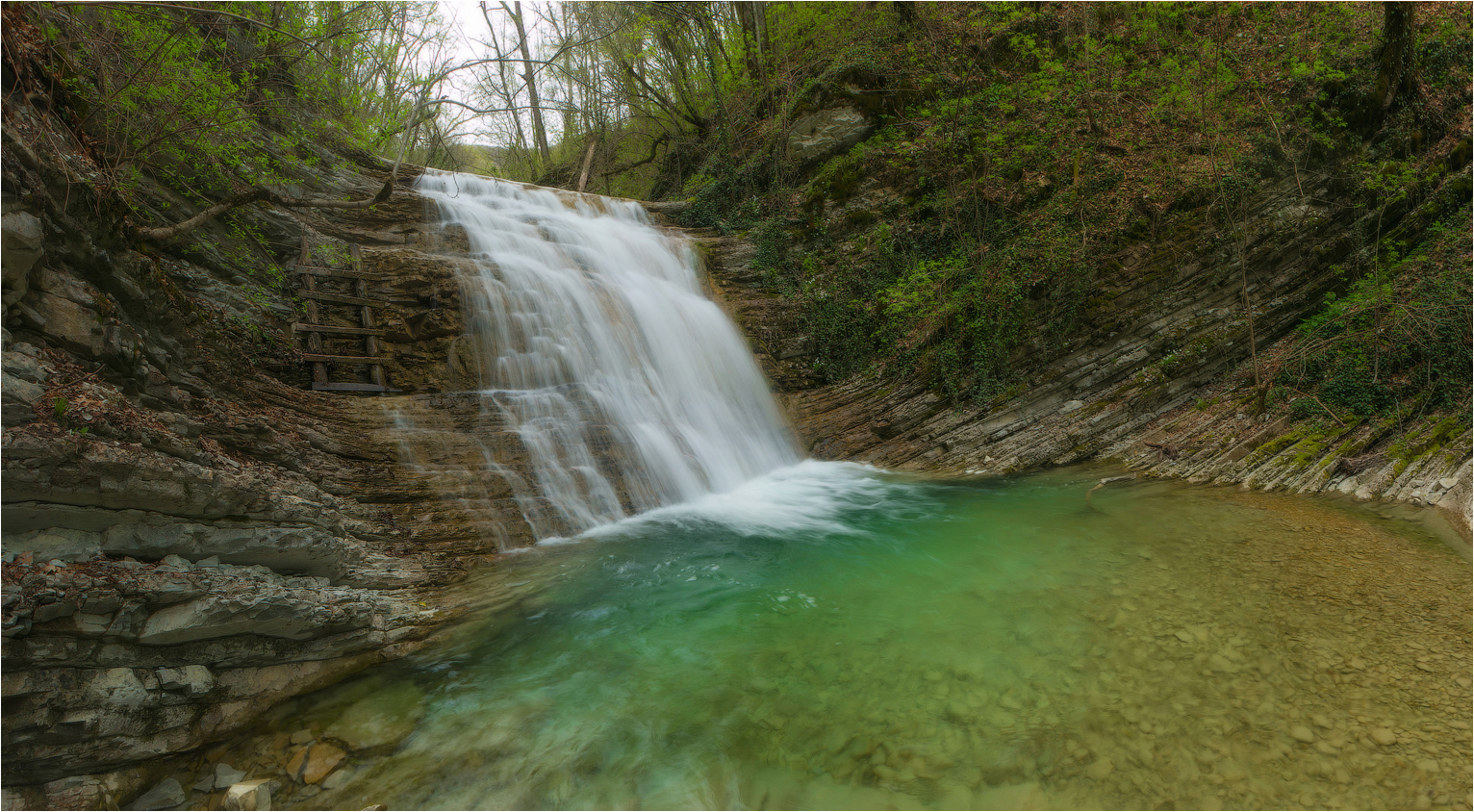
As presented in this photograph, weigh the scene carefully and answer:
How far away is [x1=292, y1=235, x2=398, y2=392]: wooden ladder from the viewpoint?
7.52 metres

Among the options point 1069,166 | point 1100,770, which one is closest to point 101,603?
point 1100,770

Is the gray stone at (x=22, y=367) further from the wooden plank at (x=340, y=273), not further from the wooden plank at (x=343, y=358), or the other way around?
the wooden plank at (x=340, y=273)

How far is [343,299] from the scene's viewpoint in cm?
812

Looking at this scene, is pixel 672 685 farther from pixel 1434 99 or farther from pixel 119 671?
pixel 1434 99

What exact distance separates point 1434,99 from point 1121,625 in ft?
38.1

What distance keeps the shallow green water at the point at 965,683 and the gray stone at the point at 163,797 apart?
1.25 ft

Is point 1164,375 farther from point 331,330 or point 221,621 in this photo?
point 331,330

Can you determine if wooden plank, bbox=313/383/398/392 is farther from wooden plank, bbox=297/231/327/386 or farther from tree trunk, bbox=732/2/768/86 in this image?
tree trunk, bbox=732/2/768/86

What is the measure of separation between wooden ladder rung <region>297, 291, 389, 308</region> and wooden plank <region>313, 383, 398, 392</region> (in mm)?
1390

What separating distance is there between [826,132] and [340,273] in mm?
10686

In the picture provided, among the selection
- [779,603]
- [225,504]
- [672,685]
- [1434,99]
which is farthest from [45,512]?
[1434,99]

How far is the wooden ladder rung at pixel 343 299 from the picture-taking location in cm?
793

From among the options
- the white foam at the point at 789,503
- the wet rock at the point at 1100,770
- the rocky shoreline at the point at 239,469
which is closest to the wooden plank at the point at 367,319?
the rocky shoreline at the point at 239,469

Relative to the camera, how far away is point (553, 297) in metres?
10.0
